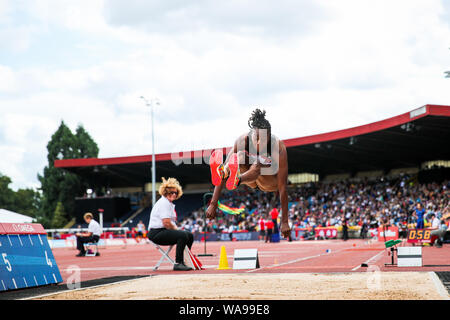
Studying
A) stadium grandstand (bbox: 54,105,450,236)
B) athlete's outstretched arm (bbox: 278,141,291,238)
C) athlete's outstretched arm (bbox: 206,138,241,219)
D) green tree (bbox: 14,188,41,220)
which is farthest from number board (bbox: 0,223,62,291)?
green tree (bbox: 14,188,41,220)

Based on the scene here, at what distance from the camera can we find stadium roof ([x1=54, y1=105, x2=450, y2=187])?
28.4 metres

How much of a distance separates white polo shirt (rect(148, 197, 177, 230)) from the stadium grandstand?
40.6ft

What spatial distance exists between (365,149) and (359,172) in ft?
23.4

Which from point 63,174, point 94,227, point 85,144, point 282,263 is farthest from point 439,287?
point 85,144

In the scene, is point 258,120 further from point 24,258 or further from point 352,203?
point 352,203

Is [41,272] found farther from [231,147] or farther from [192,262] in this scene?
[231,147]

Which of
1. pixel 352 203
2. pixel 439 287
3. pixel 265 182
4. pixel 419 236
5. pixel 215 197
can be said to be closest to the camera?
pixel 215 197

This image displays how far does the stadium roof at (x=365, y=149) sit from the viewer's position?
2836 centimetres

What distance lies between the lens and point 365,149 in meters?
35.6

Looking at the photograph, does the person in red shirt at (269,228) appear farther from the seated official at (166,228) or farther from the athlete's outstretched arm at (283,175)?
the athlete's outstretched arm at (283,175)

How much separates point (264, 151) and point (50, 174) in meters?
66.3

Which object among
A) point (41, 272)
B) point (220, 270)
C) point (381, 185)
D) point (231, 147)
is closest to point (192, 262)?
point (220, 270)

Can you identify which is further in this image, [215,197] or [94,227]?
[94,227]

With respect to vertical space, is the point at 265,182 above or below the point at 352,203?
above
